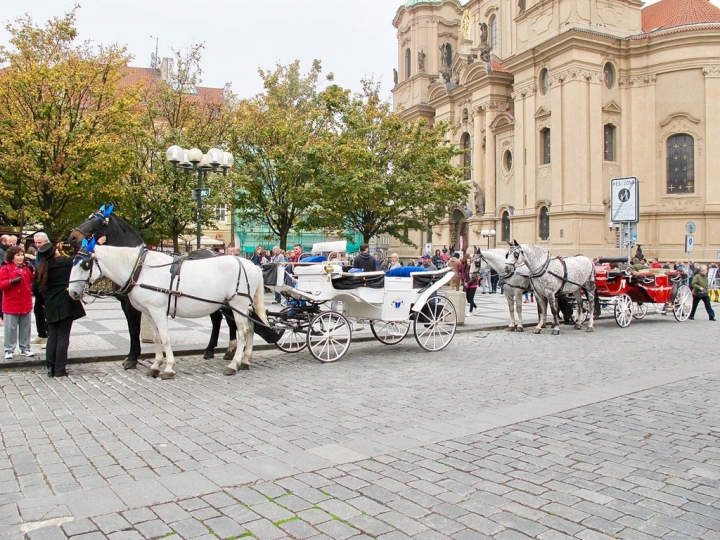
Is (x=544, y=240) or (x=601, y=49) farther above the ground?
(x=601, y=49)

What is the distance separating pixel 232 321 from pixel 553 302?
768 centimetres

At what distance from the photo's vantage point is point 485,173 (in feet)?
157

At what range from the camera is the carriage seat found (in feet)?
Result: 33.4

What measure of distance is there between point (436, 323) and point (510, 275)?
345 cm

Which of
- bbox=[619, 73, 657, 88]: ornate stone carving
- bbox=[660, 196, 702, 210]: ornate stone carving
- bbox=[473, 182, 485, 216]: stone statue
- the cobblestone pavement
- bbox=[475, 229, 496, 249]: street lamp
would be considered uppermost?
bbox=[619, 73, 657, 88]: ornate stone carving

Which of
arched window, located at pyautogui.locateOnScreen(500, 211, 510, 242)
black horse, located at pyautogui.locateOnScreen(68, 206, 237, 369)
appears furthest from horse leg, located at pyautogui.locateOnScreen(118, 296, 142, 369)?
arched window, located at pyautogui.locateOnScreen(500, 211, 510, 242)

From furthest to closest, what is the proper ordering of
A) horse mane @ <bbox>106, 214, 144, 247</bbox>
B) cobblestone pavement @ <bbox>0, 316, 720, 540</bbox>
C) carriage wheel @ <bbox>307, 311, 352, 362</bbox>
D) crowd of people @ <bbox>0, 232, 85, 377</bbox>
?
carriage wheel @ <bbox>307, 311, 352, 362</bbox>, horse mane @ <bbox>106, 214, 144, 247</bbox>, crowd of people @ <bbox>0, 232, 85, 377</bbox>, cobblestone pavement @ <bbox>0, 316, 720, 540</bbox>

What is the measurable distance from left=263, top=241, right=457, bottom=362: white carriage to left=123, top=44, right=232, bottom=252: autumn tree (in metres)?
16.7

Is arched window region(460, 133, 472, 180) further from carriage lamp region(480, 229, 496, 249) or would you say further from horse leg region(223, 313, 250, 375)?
horse leg region(223, 313, 250, 375)

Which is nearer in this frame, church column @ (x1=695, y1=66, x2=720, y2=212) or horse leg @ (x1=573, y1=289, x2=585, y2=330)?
horse leg @ (x1=573, y1=289, x2=585, y2=330)

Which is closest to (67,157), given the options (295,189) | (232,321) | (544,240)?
(295,189)

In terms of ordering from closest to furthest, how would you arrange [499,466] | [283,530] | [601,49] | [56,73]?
[283,530], [499,466], [56,73], [601,49]

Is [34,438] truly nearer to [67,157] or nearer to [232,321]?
[232,321]

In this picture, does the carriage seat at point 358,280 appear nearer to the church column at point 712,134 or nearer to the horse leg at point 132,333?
the horse leg at point 132,333
